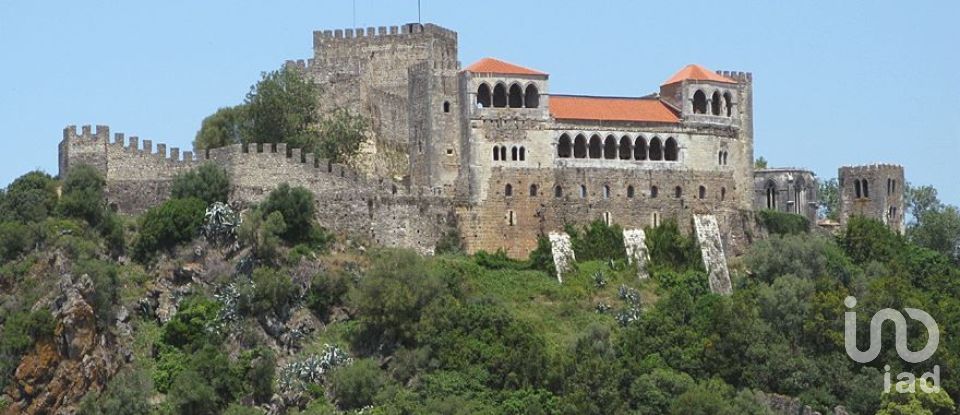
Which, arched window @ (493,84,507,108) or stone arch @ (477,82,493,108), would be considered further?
arched window @ (493,84,507,108)

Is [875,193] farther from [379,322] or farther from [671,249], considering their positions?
[379,322]

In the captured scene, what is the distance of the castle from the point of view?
338 feet

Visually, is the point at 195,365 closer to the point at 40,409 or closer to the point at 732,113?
the point at 40,409

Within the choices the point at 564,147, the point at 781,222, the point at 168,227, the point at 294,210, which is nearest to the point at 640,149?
the point at 564,147

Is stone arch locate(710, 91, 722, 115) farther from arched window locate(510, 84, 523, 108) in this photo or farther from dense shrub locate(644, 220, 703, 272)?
arched window locate(510, 84, 523, 108)

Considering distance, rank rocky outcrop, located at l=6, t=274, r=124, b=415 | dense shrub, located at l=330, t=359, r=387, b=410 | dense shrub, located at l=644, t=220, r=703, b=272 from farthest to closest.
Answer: dense shrub, located at l=644, t=220, r=703, b=272
rocky outcrop, located at l=6, t=274, r=124, b=415
dense shrub, located at l=330, t=359, r=387, b=410

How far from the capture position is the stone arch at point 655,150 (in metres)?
107

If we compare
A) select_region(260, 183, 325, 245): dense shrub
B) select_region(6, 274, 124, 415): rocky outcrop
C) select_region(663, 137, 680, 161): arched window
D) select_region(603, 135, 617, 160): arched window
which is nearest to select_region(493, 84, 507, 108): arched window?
select_region(603, 135, 617, 160): arched window

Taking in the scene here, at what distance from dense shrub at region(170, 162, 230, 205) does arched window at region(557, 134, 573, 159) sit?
1362cm

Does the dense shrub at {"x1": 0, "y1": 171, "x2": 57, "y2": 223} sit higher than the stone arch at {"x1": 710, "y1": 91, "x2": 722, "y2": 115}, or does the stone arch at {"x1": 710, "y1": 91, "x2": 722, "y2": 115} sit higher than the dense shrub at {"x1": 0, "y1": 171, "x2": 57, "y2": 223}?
the stone arch at {"x1": 710, "y1": 91, "x2": 722, "y2": 115}

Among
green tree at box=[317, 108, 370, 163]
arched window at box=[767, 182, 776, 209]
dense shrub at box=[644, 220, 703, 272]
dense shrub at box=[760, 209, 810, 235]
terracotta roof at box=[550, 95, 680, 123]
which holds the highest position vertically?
terracotta roof at box=[550, 95, 680, 123]

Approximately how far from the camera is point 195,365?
9469cm

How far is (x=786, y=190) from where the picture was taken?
119562mm

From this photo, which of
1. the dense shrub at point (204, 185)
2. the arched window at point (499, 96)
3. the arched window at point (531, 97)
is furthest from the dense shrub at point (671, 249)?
the dense shrub at point (204, 185)
